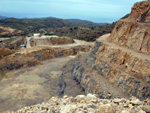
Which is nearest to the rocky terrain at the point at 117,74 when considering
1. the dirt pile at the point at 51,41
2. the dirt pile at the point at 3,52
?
the dirt pile at the point at 3,52

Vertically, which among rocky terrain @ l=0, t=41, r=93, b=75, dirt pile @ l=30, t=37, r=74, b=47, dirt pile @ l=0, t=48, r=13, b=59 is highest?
dirt pile @ l=30, t=37, r=74, b=47

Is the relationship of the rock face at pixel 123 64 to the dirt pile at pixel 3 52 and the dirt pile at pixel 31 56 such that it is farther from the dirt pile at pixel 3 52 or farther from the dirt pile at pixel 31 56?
the dirt pile at pixel 3 52

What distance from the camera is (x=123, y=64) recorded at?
16.4m

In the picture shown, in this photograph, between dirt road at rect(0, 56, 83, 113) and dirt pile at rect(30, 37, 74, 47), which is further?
dirt pile at rect(30, 37, 74, 47)

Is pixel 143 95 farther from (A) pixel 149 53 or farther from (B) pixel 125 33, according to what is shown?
(B) pixel 125 33

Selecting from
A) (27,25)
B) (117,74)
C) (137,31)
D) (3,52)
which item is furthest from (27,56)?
(27,25)

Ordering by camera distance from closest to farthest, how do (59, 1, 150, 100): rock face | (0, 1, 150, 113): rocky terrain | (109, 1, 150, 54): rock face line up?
(0, 1, 150, 113): rocky terrain
(59, 1, 150, 100): rock face
(109, 1, 150, 54): rock face

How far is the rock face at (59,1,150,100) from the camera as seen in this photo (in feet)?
44.9

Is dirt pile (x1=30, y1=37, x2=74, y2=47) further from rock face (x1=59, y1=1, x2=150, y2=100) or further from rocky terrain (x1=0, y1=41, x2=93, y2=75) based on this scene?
rock face (x1=59, y1=1, x2=150, y2=100)

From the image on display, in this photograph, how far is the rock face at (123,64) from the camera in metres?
13.7

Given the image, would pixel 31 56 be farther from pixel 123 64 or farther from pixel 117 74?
pixel 123 64

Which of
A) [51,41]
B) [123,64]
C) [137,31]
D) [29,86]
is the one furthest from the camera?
[51,41]

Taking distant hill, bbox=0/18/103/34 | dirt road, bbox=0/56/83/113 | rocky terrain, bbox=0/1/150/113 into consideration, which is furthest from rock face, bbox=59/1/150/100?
distant hill, bbox=0/18/103/34

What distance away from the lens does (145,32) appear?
54.8 ft
